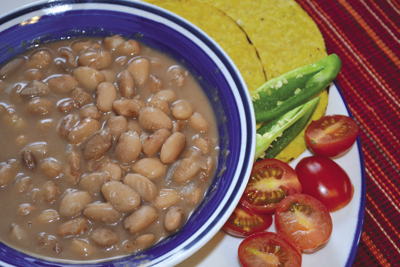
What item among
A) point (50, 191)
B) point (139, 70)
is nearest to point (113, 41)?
point (139, 70)

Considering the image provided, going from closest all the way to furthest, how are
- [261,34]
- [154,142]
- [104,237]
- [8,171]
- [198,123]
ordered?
[104,237]
[8,171]
[154,142]
[198,123]
[261,34]

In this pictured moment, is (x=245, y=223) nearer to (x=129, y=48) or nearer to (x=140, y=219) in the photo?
(x=140, y=219)

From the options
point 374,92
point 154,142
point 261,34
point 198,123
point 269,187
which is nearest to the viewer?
point 154,142

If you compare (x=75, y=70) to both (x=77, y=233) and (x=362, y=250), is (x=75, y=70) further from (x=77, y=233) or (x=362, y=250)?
(x=362, y=250)

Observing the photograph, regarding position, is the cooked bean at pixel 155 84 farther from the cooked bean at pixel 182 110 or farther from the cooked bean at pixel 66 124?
the cooked bean at pixel 66 124

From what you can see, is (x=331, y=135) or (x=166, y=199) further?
(x=331, y=135)

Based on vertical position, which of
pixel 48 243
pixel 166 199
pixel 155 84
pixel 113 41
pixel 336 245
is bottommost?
pixel 336 245

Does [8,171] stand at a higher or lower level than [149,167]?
higher

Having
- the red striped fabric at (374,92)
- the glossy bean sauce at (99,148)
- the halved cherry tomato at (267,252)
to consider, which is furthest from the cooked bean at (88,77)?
the red striped fabric at (374,92)

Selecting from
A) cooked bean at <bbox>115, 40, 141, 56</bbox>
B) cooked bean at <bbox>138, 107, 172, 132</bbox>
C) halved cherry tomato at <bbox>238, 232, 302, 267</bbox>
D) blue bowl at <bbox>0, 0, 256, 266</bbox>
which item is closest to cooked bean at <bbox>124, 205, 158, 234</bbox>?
blue bowl at <bbox>0, 0, 256, 266</bbox>
